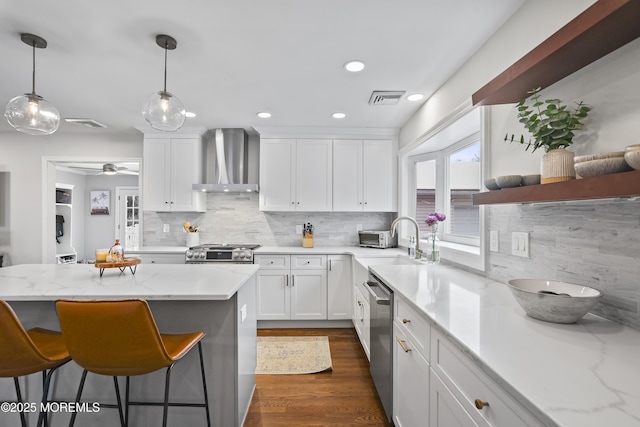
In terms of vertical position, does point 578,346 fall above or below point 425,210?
below

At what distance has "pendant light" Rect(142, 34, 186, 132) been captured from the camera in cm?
182

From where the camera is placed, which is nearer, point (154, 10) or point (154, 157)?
point (154, 10)

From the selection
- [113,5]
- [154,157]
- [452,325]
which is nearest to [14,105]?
[113,5]

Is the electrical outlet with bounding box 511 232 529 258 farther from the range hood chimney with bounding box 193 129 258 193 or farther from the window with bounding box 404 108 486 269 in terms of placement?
the range hood chimney with bounding box 193 129 258 193

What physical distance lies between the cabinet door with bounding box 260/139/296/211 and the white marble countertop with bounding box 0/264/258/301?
174 cm

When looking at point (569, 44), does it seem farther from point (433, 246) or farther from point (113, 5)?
point (113, 5)

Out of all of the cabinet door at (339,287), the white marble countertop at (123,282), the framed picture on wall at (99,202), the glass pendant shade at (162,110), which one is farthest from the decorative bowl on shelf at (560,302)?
the framed picture on wall at (99,202)

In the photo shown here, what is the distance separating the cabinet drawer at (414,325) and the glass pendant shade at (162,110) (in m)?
1.75

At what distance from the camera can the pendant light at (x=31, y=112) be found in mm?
1777

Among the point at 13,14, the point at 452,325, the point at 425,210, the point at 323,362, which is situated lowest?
the point at 323,362

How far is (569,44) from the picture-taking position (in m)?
1.04

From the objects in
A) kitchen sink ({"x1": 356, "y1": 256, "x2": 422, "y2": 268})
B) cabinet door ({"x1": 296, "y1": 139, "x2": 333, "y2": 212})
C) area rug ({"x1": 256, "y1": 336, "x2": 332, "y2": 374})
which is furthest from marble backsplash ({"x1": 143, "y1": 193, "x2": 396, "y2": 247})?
area rug ({"x1": 256, "y1": 336, "x2": 332, "y2": 374})

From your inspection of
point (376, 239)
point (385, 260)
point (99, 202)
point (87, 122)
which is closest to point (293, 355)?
point (385, 260)

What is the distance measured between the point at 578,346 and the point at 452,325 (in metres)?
0.35
